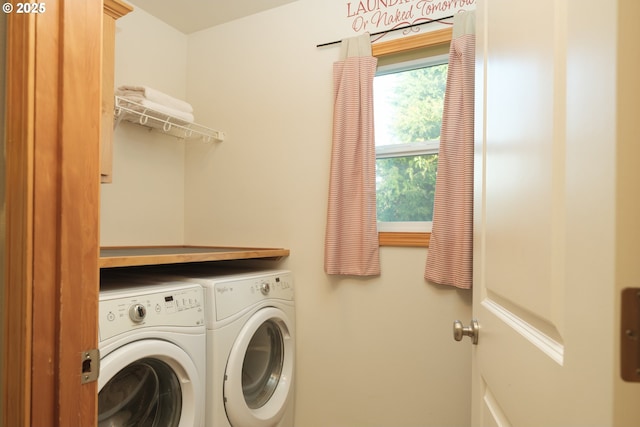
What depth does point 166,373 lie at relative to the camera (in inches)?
51.8

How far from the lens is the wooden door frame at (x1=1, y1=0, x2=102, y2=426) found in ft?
1.83

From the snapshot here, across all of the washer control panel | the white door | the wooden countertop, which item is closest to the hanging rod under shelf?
the wooden countertop

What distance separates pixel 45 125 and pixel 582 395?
0.81m

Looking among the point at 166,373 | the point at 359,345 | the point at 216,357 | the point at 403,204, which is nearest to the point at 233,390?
the point at 216,357

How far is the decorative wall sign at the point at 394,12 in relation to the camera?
1.71 meters

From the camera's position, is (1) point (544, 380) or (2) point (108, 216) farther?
(2) point (108, 216)

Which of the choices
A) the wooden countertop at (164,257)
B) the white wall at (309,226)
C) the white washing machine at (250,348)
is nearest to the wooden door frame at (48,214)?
the wooden countertop at (164,257)

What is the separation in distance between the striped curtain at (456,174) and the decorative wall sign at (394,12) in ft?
0.39

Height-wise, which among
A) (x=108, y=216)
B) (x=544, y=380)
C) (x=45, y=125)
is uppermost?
(x=45, y=125)

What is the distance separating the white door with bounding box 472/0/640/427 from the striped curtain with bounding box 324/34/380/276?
3.32 feet

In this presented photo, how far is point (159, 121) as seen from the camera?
204 centimetres

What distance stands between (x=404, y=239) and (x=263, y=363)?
959 millimetres

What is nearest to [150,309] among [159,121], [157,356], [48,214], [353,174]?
[157,356]

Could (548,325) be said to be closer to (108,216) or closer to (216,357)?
(216,357)
